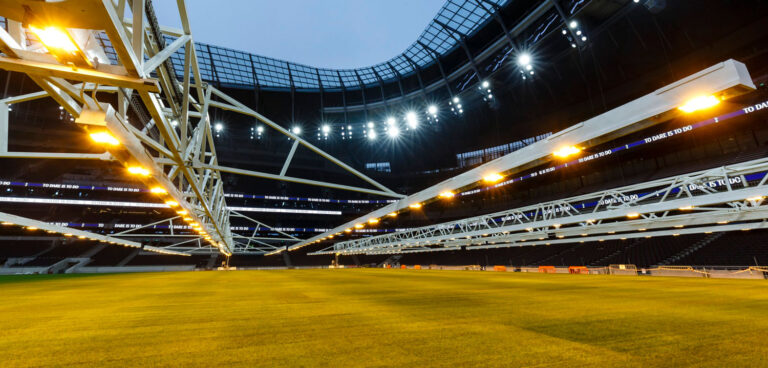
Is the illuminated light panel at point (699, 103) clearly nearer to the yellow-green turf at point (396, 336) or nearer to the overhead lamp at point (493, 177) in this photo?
the yellow-green turf at point (396, 336)

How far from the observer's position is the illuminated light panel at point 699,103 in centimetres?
441

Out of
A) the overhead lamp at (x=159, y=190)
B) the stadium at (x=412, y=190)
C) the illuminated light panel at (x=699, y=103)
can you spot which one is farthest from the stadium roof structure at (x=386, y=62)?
the overhead lamp at (x=159, y=190)

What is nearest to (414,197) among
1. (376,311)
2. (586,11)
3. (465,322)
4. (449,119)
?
(376,311)

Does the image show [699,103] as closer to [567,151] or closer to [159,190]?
[567,151]

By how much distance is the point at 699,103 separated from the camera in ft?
14.9

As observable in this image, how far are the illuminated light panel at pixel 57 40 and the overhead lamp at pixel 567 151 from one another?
26.1 ft

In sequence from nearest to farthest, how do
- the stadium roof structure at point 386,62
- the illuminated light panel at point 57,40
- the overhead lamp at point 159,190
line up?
the illuminated light panel at point 57,40
the overhead lamp at point 159,190
the stadium roof structure at point 386,62

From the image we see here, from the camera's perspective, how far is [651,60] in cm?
3725

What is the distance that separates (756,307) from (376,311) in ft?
19.8

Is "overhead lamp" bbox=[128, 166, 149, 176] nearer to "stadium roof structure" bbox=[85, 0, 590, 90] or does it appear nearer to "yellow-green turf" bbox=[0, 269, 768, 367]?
"yellow-green turf" bbox=[0, 269, 768, 367]

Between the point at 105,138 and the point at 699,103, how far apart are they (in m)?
Answer: 10.6

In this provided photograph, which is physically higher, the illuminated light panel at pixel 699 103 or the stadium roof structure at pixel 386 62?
the stadium roof structure at pixel 386 62

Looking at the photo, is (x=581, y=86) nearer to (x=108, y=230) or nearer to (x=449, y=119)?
(x=449, y=119)

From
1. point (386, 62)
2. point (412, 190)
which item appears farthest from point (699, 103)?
point (412, 190)
